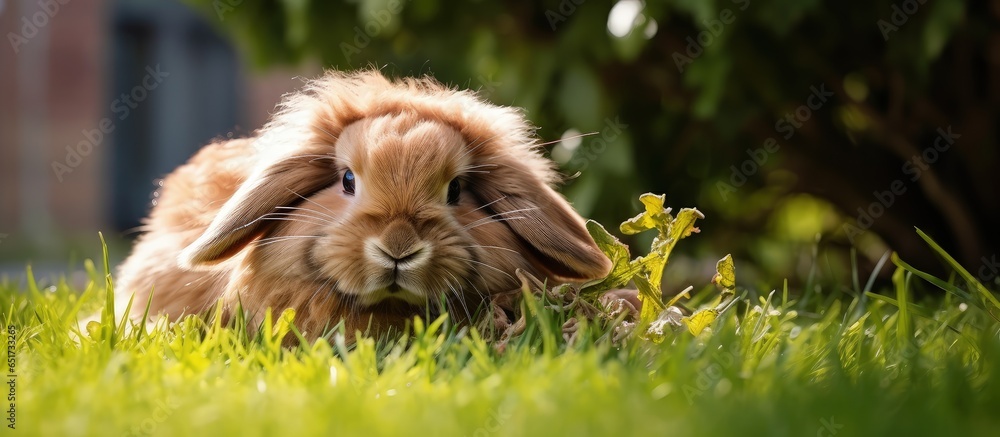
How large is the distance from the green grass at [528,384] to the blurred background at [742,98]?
97 cm

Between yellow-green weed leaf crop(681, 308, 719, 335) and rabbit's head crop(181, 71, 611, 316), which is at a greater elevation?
rabbit's head crop(181, 71, 611, 316)

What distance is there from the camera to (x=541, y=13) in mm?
3789

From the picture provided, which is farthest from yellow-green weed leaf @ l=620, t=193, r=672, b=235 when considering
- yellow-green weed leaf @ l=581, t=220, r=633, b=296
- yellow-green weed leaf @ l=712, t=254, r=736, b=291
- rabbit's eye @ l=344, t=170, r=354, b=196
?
rabbit's eye @ l=344, t=170, r=354, b=196

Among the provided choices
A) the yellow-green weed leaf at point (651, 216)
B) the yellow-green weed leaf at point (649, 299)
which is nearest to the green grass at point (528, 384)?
the yellow-green weed leaf at point (649, 299)

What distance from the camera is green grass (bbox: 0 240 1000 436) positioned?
137cm

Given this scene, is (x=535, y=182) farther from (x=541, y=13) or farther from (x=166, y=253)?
(x=541, y=13)

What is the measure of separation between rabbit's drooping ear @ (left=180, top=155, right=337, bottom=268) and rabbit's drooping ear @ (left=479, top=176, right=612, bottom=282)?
43 cm

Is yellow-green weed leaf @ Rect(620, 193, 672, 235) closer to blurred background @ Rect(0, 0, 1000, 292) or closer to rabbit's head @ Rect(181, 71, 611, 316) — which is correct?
rabbit's head @ Rect(181, 71, 611, 316)

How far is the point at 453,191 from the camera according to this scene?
7.27 feet

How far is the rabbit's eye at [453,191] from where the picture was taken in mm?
2203

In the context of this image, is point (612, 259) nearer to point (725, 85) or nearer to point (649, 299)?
point (649, 299)

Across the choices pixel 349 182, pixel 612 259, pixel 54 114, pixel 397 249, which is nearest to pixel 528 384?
pixel 397 249

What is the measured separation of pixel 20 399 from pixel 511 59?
8.58 ft

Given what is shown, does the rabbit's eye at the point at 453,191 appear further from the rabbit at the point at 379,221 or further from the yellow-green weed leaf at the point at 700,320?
the yellow-green weed leaf at the point at 700,320
